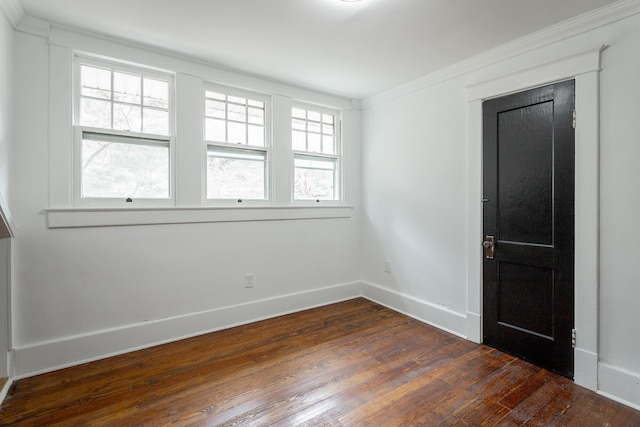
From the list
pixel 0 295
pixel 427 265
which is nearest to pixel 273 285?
pixel 427 265

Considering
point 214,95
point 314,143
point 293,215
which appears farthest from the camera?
point 314,143

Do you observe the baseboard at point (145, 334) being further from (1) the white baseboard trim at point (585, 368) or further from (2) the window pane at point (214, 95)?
(1) the white baseboard trim at point (585, 368)

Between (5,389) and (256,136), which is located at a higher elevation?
(256,136)

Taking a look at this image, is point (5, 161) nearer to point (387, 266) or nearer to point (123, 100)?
point (123, 100)

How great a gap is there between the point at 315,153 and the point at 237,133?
3.07 ft

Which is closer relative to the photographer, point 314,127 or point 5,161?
point 5,161

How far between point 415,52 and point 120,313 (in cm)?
326

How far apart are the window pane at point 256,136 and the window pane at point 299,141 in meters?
0.40

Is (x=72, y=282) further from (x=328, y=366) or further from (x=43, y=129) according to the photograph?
(x=328, y=366)

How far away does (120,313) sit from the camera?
249 cm

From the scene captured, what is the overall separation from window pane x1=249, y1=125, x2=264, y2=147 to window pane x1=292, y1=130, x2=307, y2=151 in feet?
1.30

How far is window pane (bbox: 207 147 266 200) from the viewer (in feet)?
9.72

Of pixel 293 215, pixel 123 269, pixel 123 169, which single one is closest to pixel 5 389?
pixel 123 269

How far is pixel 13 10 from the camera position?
6.39ft
